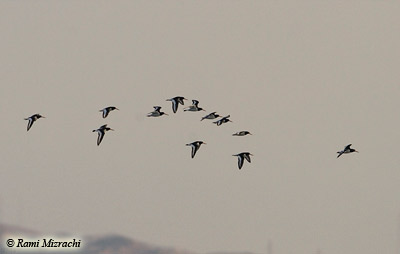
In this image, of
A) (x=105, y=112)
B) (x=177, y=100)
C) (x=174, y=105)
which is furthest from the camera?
(x=177, y=100)

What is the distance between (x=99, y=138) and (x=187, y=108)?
12963mm

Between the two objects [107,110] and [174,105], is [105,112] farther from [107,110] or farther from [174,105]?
[174,105]

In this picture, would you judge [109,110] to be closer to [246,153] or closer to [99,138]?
[99,138]

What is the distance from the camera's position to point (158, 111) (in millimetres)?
93875

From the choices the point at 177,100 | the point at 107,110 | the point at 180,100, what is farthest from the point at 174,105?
the point at 107,110

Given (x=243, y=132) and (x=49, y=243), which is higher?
(x=243, y=132)

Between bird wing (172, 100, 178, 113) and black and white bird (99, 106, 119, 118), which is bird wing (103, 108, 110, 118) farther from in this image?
bird wing (172, 100, 178, 113)

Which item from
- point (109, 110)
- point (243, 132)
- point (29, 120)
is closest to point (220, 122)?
point (243, 132)

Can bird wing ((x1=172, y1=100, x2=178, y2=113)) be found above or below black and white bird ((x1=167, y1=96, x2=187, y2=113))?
below

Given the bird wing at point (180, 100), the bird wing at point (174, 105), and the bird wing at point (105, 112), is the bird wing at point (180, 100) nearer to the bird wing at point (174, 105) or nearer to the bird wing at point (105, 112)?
the bird wing at point (174, 105)

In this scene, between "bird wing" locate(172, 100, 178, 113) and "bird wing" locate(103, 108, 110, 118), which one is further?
"bird wing" locate(103, 108, 110, 118)

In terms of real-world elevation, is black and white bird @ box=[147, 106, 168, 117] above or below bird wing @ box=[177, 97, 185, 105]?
below

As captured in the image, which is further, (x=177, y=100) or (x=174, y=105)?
(x=177, y=100)

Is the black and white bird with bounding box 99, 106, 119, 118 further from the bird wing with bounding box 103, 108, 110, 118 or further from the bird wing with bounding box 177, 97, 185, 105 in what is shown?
the bird wing with bounding box 177, 97, 185, 105
